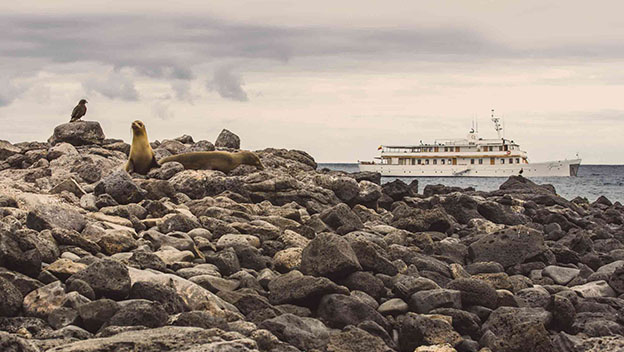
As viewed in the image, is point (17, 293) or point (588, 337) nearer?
point (17, 293)

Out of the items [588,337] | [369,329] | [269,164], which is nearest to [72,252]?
[369,329]

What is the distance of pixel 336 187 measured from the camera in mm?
16922

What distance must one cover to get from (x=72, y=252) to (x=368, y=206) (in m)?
8.86

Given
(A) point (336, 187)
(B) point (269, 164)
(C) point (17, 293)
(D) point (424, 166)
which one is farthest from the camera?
(D) point (424, 166)

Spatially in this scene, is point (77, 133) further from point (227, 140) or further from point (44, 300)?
point (44, 300)

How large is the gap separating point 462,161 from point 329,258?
68.7 m

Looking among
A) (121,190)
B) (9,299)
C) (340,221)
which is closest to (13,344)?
(9,299)

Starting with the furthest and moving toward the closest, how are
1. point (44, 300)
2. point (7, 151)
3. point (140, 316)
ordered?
point (7, 151), point (44, 300), point (140, 316)

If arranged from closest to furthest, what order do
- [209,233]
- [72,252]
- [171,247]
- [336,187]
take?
[72,252]
[171,247]
[209,233]
[336,187]

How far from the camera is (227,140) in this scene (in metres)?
23.4

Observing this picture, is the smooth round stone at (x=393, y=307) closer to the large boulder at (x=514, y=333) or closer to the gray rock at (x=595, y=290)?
the large boulder at (x=514, y=333)

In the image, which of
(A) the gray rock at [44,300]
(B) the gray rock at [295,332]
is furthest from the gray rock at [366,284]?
(A) the gray rock at [44,300]

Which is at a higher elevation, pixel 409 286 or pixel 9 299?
pixel 9 299

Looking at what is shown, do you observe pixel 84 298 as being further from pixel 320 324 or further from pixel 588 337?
pixel 588 337
